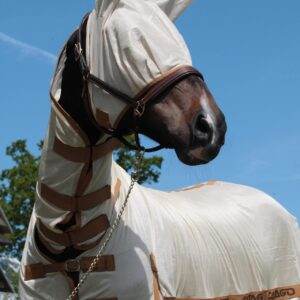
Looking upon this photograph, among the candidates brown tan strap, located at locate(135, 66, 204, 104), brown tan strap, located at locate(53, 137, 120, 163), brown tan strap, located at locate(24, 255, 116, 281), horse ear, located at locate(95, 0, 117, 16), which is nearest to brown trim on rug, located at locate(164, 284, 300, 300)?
brown tan strap, located at locate(24, 255, 116, 281)

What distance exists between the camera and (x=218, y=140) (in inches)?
132

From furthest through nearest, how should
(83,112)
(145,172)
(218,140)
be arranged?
(145,172) < (83,112) < (218,140)

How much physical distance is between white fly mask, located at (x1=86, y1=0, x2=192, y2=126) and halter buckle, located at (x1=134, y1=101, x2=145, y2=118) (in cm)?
6

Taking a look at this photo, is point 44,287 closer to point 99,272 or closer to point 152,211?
point 99,272

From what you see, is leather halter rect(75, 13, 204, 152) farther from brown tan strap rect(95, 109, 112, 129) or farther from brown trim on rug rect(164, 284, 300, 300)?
brown trim on rug rect(164, 284, 300, 300)

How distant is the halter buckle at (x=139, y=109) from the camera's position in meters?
3.56

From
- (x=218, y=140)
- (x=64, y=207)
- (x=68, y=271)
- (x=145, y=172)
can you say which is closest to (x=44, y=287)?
(x=68, y=271)

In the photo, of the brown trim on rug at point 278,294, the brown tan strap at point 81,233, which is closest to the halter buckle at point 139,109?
the brown tan strap at point 81,233

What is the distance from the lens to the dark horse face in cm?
335

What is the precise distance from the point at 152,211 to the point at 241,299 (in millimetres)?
1232

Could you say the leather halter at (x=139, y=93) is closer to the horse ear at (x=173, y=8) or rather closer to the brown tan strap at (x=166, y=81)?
the brown tan strap at (x=166, y=81)

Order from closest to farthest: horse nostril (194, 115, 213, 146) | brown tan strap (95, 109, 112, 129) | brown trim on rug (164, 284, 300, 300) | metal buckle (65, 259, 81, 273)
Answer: horse nostril (194, 115, 213, 146), brown tan strap (95, 109, 112, 129), metal buckle (65, 259, 81, 273), brown trim on rug (164, 284, 300, 300)

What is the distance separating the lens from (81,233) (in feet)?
13.6

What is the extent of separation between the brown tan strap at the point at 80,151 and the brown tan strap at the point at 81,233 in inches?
14.6
